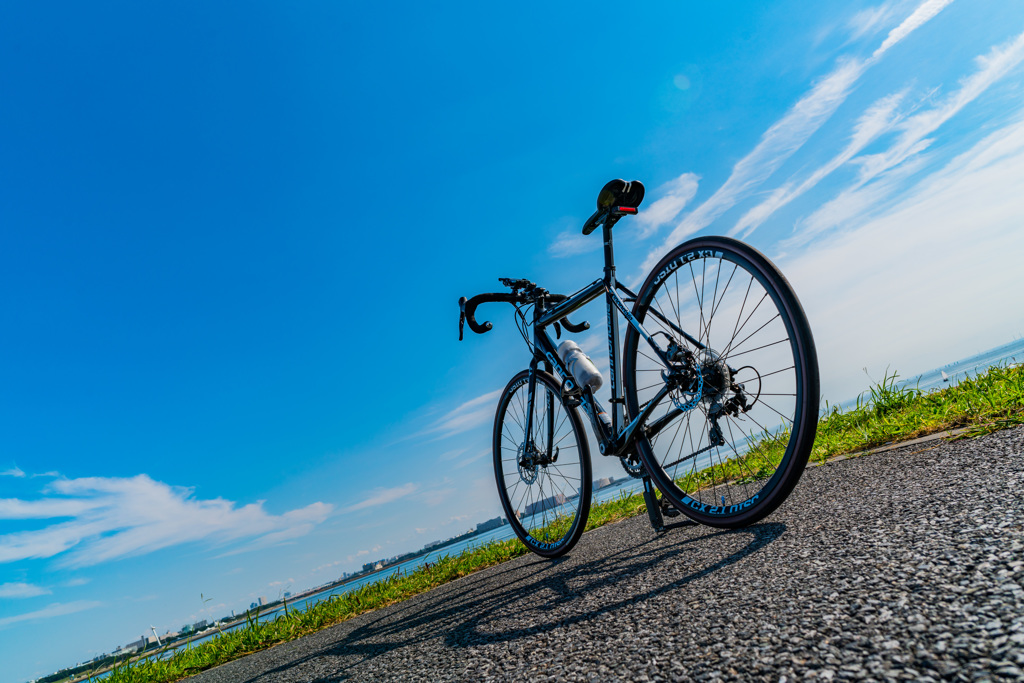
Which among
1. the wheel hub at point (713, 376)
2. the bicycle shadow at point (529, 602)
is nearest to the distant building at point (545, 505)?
the bicycle shadow at point (529, 602)

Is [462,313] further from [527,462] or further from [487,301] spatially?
[527,462]

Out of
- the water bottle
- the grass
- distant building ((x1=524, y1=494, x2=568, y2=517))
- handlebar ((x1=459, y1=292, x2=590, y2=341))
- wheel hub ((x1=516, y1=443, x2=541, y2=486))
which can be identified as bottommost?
the grass

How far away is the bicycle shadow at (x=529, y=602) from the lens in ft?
6.47

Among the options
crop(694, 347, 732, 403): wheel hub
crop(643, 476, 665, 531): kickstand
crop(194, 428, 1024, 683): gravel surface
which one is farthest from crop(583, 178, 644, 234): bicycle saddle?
crop(194, 428, 1024, 683): gravel surface

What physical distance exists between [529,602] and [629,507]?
9.56 feet

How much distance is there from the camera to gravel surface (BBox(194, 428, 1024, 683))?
1.09 metres

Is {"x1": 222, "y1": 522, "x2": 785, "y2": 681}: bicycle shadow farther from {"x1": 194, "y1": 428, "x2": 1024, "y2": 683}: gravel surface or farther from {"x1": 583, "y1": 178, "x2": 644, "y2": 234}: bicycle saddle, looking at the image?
{"x1": 583, "y1": 178, "x2": 644, "y2": 234}: bicycle saddle

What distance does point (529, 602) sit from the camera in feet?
7.87

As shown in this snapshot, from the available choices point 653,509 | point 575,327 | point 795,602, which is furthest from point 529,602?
point 575,327

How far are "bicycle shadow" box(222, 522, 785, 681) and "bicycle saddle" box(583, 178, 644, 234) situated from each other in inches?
78.2

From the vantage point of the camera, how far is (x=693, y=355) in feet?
8.15

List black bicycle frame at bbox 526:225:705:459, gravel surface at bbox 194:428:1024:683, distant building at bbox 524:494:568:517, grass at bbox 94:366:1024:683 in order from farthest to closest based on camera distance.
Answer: distant building at bbox 524:494:568:517, grass at bbox 94:366:1024:683, black bicycle frame at bbox 526:225:705:459, gravel surface at bbox 194:428:1024:683

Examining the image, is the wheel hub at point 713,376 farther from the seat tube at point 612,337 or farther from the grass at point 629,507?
the grass at point 629,507

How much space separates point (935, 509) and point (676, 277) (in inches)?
58.9
